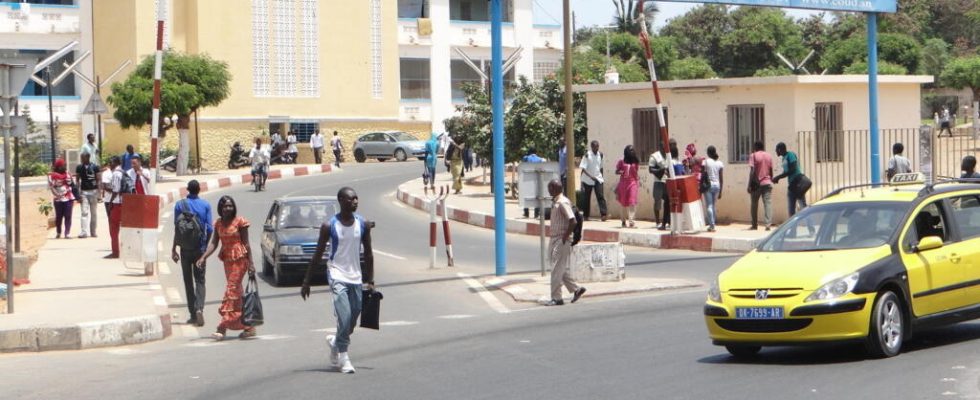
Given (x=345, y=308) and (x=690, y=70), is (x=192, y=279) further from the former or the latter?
(x=690, y=70)

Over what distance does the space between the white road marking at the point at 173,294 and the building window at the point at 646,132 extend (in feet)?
41.4

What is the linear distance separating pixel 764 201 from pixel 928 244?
14.1 m

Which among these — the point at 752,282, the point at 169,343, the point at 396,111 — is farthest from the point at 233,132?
the point at 752,282

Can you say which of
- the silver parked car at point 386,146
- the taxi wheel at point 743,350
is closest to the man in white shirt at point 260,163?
the silver parked car at point 386,146

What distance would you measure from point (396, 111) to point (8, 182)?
5200 centimetres

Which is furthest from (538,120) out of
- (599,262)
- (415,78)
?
(415,78)

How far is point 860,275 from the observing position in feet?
36.6

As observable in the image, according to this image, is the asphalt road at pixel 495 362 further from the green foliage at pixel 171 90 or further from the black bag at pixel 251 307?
the green foliage at pixel 171 90

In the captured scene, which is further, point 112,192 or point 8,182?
point 112,192

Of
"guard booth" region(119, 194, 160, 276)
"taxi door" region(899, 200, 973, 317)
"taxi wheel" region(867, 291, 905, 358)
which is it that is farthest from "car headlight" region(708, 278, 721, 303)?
"guard booth" region(119, 194, 160, 276)

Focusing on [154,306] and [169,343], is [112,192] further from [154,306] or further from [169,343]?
[169,343]

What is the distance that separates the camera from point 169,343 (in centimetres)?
1493

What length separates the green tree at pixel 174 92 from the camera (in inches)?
1945

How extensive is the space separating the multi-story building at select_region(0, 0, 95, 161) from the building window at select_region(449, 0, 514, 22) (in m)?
19.8
